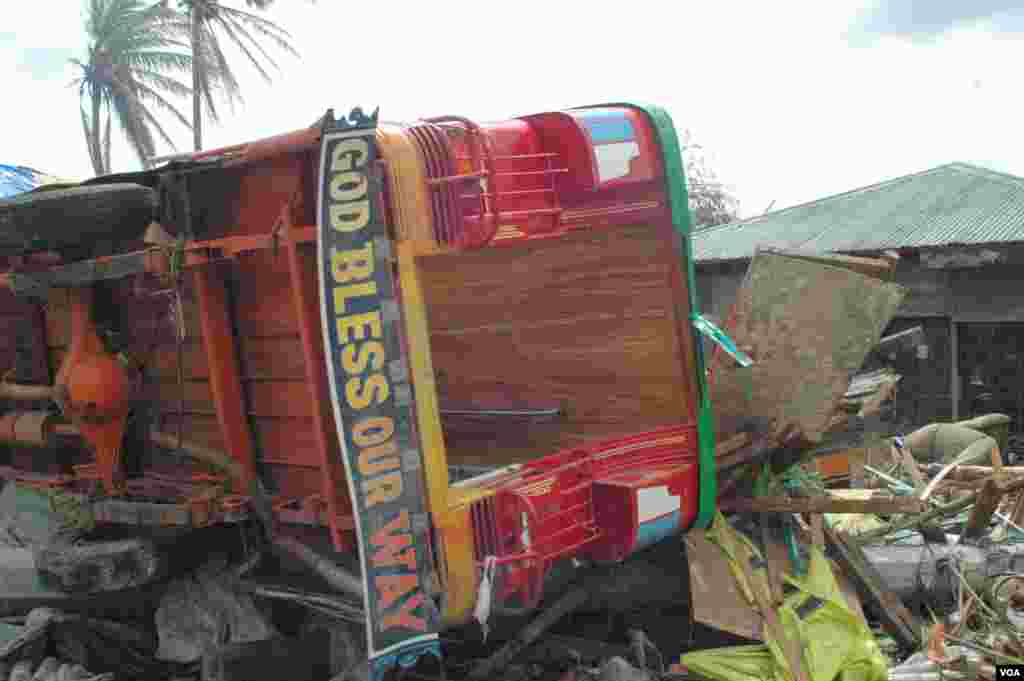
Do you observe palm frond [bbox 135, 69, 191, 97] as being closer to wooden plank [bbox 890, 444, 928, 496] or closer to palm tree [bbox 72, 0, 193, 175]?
palm tree [bbox 72, 0, 193, 175]

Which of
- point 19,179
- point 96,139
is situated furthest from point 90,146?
point 19,179

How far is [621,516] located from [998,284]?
35.1ft

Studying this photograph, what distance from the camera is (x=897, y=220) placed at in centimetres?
1498

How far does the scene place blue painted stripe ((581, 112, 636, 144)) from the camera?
4761 millimetres

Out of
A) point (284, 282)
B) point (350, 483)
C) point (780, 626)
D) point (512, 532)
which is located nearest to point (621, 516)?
point (512, 532)

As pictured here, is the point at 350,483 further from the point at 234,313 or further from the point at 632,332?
the point at 632,332

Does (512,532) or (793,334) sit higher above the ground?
(793,334)

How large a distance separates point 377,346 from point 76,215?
1.80 meters

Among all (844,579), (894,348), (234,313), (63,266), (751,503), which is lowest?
(844,579)

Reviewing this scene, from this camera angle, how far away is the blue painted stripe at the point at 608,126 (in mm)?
4761

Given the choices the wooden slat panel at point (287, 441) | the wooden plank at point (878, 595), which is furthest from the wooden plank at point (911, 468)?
the wooden slat panel at point (287, 441)

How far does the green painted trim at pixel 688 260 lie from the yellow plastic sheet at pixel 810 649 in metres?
0.33

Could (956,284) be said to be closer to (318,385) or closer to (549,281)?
(549,281)

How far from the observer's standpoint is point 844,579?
5785mm
